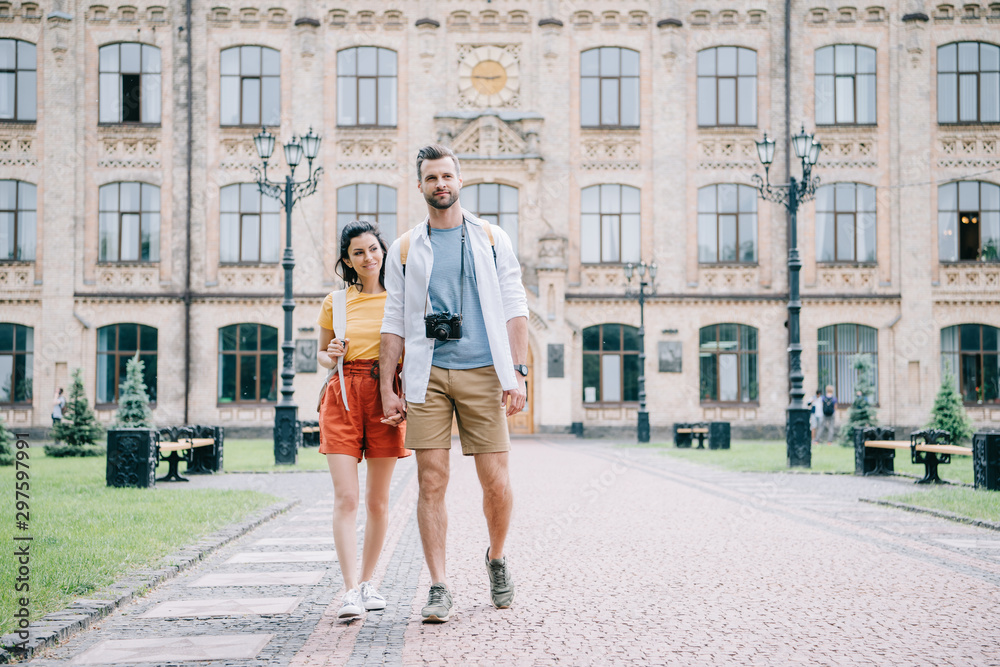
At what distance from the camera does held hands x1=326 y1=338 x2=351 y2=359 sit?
529 cm

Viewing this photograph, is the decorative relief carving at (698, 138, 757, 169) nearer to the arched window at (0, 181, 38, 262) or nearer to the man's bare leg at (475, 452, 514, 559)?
the arched window at (0, 181, 38, 262)

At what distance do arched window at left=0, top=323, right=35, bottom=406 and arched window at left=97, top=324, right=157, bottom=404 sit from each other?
205cm

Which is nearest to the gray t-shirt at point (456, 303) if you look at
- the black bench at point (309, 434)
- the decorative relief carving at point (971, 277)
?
the black bench at point (309, 434)

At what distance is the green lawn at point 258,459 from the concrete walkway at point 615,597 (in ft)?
21.8

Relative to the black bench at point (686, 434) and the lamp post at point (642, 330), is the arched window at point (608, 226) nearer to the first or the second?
the lamp post at point (642, 330)

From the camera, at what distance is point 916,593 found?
5.89 meters

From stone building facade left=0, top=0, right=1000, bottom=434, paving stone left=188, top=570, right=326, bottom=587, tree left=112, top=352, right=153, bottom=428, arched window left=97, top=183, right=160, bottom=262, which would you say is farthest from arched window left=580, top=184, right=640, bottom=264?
paving stone left=188, top=570, right=326, bottom=587

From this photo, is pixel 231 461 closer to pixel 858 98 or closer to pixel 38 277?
pixel 38 277

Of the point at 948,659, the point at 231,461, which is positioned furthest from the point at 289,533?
the point at 231,461

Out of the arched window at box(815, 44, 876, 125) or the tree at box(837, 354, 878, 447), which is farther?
the arched window at box(815, 44, 876, 125)

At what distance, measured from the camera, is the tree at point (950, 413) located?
23.2 meters

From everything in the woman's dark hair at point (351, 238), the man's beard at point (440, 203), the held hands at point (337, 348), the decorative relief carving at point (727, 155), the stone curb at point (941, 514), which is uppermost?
the decorative relief carving at point (727, 155)

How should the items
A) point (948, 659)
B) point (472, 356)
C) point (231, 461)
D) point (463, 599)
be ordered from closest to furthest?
point (948, 659), point (472, 356), point (463, 599), point (231, 461)

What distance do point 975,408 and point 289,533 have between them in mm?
27490
